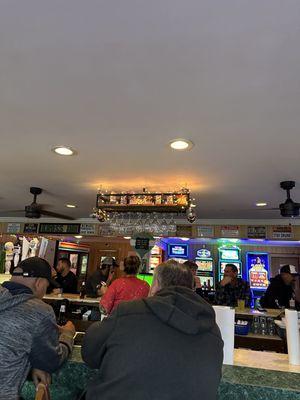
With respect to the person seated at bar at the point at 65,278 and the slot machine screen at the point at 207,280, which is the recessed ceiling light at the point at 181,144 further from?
the slot machine screen at the point at 207,280

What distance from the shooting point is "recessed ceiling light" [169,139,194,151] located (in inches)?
114

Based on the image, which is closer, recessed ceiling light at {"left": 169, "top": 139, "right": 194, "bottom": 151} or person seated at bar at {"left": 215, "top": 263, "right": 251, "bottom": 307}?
recessed ceiling light at {"left": 169, "top": 139, "right": 194, "bottom": 151}

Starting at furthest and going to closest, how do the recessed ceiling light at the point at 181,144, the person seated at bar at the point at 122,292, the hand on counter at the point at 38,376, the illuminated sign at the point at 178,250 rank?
the illuminated sign at the point at 178,250 → the person seated at bar at the point at 122,292 → the recessed ceiling light at the point at 181,144 → the hand on counter at the point at 38,376

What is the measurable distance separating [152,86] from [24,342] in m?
1.65

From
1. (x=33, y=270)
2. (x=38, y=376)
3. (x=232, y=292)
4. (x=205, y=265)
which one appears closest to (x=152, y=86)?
(x=33, y=270)

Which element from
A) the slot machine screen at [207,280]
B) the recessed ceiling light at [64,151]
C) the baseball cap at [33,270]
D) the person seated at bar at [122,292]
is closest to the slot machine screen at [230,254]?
the slot machine screen at [207,280]

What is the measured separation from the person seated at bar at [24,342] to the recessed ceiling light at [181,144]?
1876 mm

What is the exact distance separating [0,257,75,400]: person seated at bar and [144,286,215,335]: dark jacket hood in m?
0.52

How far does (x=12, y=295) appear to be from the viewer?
1.52 metres

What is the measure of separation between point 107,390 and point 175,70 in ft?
5.58

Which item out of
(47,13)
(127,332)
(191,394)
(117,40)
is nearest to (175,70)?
(117,40)

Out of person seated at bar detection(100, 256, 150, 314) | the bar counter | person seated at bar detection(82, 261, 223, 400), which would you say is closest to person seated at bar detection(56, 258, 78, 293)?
person seated at bar detection(100, 256, 150, 314)

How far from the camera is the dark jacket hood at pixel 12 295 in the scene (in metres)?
1.45

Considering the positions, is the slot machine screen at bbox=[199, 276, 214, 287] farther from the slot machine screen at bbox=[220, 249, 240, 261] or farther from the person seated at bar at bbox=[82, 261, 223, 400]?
the person seated at bar at bbox=[82, 261, 223, 400]
